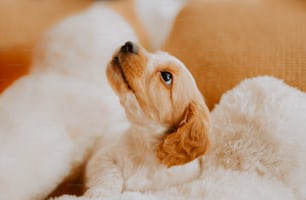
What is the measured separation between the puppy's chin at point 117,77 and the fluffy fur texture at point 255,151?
23 centimetres

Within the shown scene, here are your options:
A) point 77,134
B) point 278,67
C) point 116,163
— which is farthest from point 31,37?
point 278,67

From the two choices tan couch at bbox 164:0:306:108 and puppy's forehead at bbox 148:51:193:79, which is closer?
puppy's forehead at bbox 148:51:193:79

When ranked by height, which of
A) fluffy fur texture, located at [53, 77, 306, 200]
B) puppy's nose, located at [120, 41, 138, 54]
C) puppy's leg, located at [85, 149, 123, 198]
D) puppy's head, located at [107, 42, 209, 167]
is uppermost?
puppy's nose, located at [120, 41, 138, 54]

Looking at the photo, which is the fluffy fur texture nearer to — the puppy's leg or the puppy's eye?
the puppy's leg

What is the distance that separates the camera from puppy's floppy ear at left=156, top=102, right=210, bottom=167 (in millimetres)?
883

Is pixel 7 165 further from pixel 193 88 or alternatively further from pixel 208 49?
pixel 208 49

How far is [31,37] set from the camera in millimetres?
1004

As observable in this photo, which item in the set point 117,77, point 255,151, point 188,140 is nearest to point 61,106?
point 117,77

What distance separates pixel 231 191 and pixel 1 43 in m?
0.64

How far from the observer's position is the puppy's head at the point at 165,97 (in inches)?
34.9

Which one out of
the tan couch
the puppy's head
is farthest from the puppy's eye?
the tan couch

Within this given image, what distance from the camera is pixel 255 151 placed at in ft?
3.26

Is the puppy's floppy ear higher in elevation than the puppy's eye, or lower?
lower

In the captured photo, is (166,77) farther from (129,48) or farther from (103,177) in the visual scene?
(103,177)
